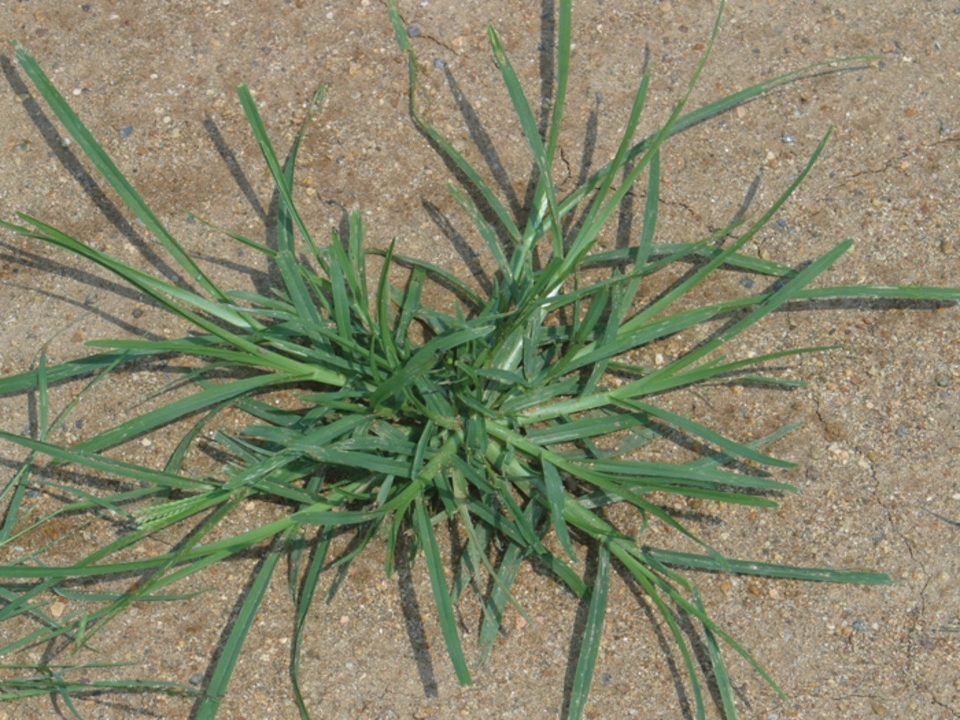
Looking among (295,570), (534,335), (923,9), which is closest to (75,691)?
(295,570)

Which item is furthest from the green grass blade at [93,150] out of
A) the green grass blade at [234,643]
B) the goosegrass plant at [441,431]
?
the green grass blade at [234,643]

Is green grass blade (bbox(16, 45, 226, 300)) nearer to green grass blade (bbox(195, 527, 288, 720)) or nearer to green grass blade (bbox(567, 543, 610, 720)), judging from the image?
green grass blade (bbox(195, 527, 288, 720))

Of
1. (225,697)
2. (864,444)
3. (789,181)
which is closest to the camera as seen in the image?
(225,697)

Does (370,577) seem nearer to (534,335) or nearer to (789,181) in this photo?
(534,335)

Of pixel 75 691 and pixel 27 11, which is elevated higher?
Answer: pixel 27 11

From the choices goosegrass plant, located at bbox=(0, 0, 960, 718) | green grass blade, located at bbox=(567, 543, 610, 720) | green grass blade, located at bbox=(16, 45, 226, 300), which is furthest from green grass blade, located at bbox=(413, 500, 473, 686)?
green grass blade, located at bbox=(16, 45, 226, 300)

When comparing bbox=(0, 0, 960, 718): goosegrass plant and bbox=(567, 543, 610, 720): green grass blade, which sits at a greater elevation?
bbox=(0, 0, 960, 718): goosegrass plant

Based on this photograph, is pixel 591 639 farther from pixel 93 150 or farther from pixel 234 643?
pixel 93 150

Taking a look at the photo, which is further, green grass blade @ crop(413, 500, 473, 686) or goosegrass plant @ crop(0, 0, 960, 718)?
goosegrass plant @ crop(0, 0, 960, 718)
